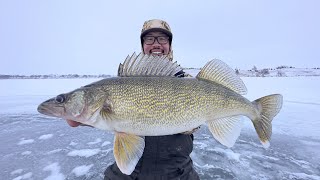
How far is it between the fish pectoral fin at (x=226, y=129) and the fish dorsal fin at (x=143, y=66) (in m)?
0.63

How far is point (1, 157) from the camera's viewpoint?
4.69 meters

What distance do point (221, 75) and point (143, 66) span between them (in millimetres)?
718

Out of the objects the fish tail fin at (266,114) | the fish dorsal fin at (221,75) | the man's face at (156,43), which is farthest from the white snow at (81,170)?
the fish tail fin at (266,114)

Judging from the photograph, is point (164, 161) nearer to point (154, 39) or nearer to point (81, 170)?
point (154, 39)

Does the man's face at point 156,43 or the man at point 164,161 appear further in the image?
the man's face at point 156,43

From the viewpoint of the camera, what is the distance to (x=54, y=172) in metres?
4.15

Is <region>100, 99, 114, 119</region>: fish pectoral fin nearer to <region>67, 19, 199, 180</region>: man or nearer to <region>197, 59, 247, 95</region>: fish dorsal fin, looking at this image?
<region>67, 19, 199, 180</region>: man

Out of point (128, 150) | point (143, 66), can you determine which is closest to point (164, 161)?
point (128, 150)

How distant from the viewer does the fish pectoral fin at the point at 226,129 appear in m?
2.42

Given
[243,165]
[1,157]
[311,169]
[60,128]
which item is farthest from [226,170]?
[60,128]

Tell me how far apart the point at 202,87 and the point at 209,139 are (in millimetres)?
3673

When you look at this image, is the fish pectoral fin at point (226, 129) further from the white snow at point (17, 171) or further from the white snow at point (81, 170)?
the white snow at point (17, 171)

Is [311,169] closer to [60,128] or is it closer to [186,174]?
[186,174]

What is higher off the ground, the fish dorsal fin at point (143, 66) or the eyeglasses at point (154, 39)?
the eyeglasses at point (154, 39)
